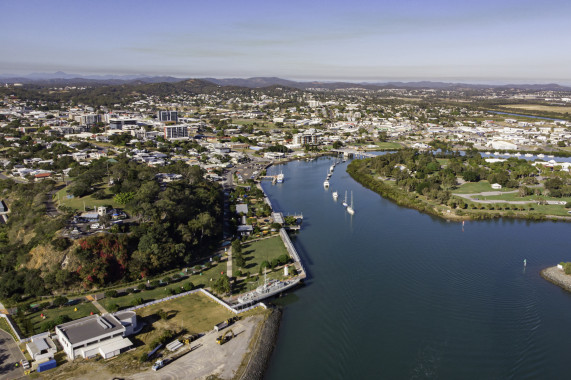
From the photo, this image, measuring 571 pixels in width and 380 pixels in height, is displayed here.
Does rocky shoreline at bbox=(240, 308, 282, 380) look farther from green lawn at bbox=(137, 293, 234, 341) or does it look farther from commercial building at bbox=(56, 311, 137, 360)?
commercial building at bbox=(56, 311, 137, 360)

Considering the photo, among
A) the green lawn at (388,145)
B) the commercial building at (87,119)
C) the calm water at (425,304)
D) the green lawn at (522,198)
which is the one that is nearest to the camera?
the calm water at (425,304)

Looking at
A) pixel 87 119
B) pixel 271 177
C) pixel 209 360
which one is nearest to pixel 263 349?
pixel 209 360

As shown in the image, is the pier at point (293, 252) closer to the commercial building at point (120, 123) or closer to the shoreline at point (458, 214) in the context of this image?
the shoreline at point (458, 214)

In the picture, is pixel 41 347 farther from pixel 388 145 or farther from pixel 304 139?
pixel 388 145

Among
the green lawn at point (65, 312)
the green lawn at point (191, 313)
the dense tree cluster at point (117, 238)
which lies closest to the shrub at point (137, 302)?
the green lawn at point (191, 313)

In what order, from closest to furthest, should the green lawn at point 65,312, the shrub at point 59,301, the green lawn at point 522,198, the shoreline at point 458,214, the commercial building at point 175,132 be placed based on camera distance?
the green lawn at point 65,312 → the shrub at point 59,301 → the shoreline at point 458,214 → the green lawn at point 522,198 → the commercial building at point 175,132

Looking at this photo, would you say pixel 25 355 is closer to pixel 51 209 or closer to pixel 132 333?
pixel 132 333
